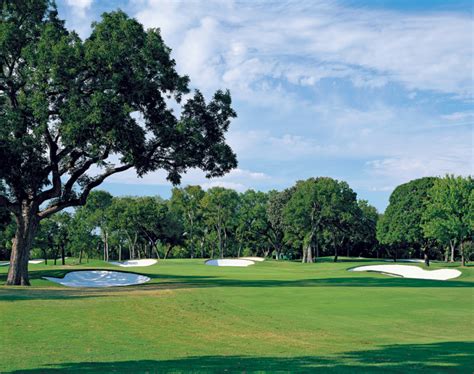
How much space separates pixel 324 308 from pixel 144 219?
241 ft

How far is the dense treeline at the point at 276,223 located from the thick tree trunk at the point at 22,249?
34004 mm

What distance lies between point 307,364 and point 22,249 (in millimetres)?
27048

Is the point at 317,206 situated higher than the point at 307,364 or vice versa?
the point at 317,206

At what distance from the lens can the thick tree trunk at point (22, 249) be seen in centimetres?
3225

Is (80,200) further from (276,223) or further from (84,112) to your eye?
(276,223)

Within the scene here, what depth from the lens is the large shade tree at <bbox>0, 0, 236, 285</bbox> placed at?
2800 centimetres

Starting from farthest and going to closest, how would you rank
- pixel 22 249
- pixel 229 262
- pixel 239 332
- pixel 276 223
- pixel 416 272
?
pixel 276 223 < pixel 229 262 < pixel 416 272 < pixel 22 249 < pixel 239 332

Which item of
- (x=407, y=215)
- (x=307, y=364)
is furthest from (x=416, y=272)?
(x=307, y=364)

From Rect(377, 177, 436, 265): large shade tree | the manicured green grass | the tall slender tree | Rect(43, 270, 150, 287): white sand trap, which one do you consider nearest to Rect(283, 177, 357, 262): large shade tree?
Rect(377, 177, 436, 265): large shade tree

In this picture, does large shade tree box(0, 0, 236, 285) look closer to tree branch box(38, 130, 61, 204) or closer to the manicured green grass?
tree branch box(38, 130, 61, 204)

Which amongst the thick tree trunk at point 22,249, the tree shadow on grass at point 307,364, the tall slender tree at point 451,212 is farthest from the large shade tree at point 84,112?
the tall slender tree at point 451,212

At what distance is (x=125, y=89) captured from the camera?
29.6m

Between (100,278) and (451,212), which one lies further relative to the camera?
(451,212)

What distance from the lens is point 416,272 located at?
5247cm
